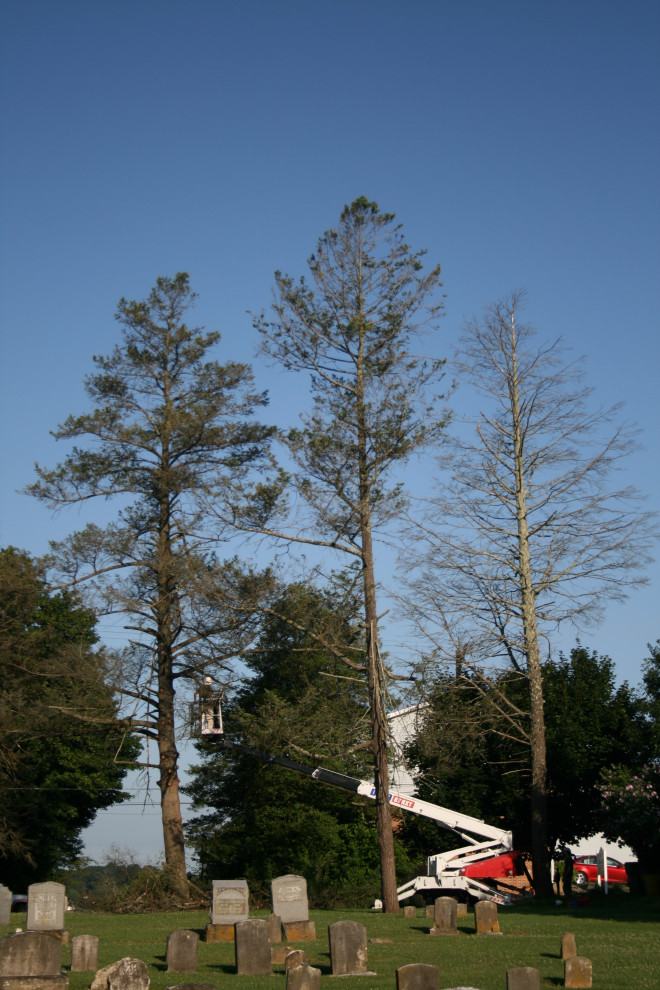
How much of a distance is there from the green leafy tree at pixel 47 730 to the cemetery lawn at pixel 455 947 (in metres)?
5.35

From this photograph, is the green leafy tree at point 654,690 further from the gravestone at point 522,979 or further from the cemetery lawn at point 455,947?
the gravestone at point 522,979

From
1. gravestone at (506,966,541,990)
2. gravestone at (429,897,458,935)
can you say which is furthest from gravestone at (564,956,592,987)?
gravestone at (429,897,458,935)

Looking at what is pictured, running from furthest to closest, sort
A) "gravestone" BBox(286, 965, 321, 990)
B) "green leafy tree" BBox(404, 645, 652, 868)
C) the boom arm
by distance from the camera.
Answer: "green leafy tree" BBox(404, 645, 652, 868) < the boom arm < "gravestone" BBox(286, 965, 321, 990)

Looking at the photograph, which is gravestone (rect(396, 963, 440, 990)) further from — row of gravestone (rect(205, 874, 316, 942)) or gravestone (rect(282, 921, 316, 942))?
gravestone (rect(282, 921, 316, 942))

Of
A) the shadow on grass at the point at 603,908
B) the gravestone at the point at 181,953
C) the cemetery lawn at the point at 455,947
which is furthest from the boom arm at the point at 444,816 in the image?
the gravestone at the point at 181,953

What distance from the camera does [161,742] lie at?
25969mm

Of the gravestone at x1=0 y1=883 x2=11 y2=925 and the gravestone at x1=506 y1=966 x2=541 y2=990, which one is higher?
the gravestone at x1=506 y1=966 x2=541 y2=990

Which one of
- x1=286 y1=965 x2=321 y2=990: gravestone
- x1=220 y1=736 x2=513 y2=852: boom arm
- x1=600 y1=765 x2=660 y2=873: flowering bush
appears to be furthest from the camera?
x1=220 y1=736 x2=513 y2=852: boom arm

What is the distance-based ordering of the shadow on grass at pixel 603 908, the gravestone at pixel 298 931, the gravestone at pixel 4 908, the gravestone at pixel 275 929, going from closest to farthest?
the gravestone at pixel 275 929 < the gravestone at pixel 298 931 < the shadow on grass at pixel 603 908 < the gravestone at pixel 4 908

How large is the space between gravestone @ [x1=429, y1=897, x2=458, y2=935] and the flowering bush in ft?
20.3

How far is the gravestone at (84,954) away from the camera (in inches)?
521

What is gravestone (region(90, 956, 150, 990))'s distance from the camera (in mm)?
10758

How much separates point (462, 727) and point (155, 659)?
8.76 m

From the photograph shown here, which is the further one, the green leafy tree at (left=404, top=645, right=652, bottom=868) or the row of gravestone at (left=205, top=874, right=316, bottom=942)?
the green leafy tree at (left=404, top=645, right=652, bottom=868)
